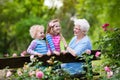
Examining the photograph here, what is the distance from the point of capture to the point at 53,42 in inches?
230

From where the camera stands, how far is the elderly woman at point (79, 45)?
5523 mm

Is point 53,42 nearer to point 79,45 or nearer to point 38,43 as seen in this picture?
point 38,43

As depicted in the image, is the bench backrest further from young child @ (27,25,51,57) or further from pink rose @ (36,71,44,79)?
pink rose @ (36,71,44,79)

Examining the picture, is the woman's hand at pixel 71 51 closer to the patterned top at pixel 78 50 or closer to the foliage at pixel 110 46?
the patterned top at pixel 78 50

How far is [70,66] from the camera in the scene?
5.66 m

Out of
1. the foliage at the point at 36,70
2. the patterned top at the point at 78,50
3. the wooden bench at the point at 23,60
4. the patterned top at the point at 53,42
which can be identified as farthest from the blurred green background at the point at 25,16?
the foliage at the point at 36,70

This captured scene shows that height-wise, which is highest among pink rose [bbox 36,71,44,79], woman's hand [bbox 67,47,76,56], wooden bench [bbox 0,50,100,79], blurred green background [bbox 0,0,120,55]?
blurred green background [bbox 0,0,120,55]

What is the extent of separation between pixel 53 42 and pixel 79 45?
44 centimetres

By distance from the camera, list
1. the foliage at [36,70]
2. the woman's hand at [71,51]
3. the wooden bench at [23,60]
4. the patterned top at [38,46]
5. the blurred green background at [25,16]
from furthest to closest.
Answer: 1. the blurred green background at [25,16]
2. the patterned top at [38,46]
3. the woman's hand at [71,51]
4. the wooden bench at [23,60]
5. the foliage at [36,70]

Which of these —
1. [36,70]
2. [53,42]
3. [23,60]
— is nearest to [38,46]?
[53,42]

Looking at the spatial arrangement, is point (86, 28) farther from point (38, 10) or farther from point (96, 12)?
point (96, 12)

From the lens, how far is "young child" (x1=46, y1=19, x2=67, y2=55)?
579cm

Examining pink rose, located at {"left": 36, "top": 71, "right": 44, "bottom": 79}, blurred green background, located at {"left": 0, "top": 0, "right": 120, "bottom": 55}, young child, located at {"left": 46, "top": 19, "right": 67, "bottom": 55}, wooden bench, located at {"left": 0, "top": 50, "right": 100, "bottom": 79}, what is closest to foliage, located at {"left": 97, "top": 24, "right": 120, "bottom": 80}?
wooden bench, located at {"left": 0, "top": 50, "right": 100, "bottom": 79}

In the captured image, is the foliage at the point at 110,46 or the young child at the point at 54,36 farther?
the young child at the point at 54,36
